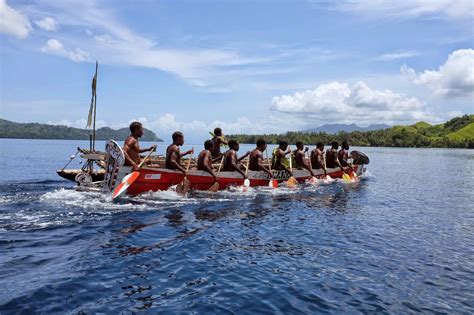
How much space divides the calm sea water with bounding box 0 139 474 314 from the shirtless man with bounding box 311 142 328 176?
392 inches

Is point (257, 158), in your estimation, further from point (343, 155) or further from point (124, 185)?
point (343, 155)

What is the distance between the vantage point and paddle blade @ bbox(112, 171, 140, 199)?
16.1 m

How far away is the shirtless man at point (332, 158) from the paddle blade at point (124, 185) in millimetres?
18393

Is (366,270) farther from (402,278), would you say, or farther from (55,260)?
(55,260)

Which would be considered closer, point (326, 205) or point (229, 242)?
point (229, 242)

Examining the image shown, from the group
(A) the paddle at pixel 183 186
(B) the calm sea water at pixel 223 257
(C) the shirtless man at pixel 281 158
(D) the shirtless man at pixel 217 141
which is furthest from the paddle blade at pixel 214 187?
(C) the shirtless man at pixel 281 158

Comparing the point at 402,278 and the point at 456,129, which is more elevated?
the point at 456,129

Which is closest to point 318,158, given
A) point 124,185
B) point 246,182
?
point 246,182

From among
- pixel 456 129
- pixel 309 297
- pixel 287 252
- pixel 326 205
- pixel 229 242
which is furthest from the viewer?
pixel 456 129

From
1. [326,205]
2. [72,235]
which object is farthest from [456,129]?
[72,235]

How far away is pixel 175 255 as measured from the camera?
10.2 m

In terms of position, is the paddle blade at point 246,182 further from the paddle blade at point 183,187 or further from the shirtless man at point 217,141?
the paddle blade at point 183,187

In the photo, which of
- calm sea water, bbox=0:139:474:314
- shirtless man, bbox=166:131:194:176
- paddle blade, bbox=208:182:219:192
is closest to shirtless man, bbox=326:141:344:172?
calm sea water, bbox=0:139:474:314

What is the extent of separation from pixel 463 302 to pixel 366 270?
2.30 m
